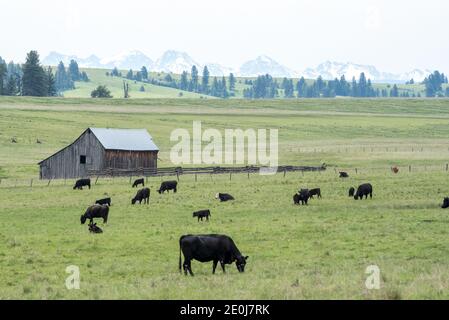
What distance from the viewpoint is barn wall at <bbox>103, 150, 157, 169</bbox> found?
64250 millimetres

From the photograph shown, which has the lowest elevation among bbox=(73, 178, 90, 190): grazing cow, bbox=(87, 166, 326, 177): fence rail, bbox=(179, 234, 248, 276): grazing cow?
bbox=(87, 166, 326, 177): fence rail

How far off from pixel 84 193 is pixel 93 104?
10780 centimetres

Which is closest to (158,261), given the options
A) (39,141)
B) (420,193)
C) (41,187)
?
(420,193)

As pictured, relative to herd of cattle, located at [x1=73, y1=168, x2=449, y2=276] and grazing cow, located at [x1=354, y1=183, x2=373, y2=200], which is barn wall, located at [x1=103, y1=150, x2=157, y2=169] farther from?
grazing cow, located at [x1=354, y1=183, x2=373, y2=200]

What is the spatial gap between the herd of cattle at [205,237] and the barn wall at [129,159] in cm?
1343

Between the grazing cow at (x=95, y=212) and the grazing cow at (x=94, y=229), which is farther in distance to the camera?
the grazing cow at (x=95, y=212)

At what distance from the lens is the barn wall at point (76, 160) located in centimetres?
6412

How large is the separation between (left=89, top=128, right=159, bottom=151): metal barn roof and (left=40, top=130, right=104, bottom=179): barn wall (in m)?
0.64

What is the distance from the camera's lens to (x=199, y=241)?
63.0 ft

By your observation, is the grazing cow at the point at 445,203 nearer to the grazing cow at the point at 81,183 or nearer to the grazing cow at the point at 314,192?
the grazing cow at the point at 314,192

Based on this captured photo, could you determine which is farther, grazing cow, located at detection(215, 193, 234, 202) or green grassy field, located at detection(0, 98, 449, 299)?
grazing cow, located at detection(215, 193, 234, 202)

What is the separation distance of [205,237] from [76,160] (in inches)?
1853

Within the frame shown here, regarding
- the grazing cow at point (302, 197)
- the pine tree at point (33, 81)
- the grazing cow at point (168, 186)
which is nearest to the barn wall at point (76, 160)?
the grazing cow at point (168, 186)

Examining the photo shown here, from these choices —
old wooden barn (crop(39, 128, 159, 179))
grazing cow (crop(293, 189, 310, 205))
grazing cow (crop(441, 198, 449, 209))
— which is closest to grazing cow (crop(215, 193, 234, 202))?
grazing cow (crop(293, 189, 310, 205))
